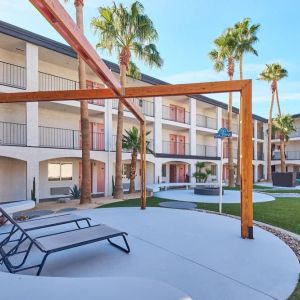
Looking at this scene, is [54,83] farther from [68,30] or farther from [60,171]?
[68,30]

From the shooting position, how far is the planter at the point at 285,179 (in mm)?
22344

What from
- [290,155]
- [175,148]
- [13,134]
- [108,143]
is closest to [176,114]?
[175,148]

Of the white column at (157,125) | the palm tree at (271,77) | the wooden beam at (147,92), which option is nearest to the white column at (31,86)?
the wooden beam at (147,92)

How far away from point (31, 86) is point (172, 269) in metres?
13.1

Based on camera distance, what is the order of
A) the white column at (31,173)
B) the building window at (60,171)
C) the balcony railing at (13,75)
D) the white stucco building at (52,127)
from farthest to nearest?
the building window at (60,171) → the balcony railing at (13,75) → the white stucco building at (52,127) → the white column at (31,173)

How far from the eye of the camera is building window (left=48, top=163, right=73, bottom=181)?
16.7 m

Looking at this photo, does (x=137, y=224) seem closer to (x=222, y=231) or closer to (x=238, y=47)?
(x=222, y=231)

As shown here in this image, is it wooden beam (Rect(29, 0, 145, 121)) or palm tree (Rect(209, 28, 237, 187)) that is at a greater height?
palm tree (Rect(209, 28, 237, 187))

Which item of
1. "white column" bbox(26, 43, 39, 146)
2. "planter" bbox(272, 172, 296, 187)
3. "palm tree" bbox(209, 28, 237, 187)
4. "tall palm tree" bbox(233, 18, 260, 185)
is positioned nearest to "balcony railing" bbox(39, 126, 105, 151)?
"white column" bbox(26, 43, 39, 146)

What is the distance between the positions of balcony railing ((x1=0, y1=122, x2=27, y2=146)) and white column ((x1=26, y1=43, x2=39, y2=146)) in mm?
431

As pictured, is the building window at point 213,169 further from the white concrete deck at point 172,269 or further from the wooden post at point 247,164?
the wooden post at point 247,164

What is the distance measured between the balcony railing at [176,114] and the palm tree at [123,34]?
8.47 meters

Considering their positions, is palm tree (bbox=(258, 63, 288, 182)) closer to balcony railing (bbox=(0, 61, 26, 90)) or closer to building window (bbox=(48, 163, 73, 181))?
building window (bbox=(48, 163, 73, 181))

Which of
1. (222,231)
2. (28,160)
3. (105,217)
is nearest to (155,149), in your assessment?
(28,160)
